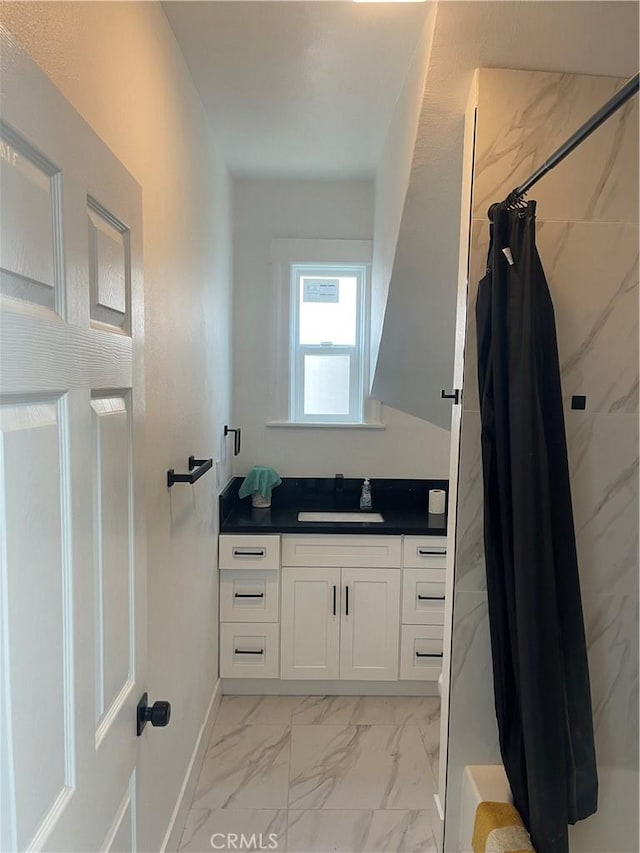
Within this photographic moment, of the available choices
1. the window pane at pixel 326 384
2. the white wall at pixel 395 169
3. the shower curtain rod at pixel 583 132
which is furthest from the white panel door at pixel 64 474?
the window pane at pixel 326 384

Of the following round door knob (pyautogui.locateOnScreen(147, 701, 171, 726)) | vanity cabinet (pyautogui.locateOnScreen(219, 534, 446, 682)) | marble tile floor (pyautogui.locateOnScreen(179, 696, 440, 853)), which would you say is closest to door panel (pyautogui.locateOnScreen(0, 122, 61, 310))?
round door knob (pyautogui.locateOnScreen(147, 701, 171, 726))

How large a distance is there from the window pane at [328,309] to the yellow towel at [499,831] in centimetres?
232

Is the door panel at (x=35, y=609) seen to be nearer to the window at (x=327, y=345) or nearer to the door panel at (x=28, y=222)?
the door panel at (x=28, y=222)

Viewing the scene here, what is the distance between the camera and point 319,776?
2.12 meters

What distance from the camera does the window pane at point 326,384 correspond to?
10.3 ft

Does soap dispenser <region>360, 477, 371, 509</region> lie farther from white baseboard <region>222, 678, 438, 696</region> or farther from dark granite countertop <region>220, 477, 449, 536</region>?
white baseboard <region>222, 678, 438, 696</region>

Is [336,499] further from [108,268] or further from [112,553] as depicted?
[108,268]

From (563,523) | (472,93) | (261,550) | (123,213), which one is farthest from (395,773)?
(472,93)

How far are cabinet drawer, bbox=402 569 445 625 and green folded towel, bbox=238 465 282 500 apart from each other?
848 millimetres

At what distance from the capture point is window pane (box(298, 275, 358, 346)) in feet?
10.1

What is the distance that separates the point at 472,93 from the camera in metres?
1.41

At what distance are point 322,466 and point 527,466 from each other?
75.4 inches

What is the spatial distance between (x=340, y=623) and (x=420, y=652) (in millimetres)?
428

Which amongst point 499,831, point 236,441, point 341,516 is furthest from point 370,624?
point 499,831
